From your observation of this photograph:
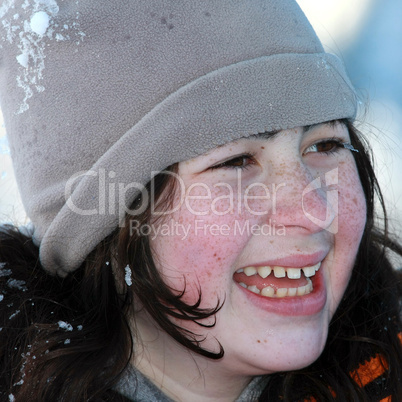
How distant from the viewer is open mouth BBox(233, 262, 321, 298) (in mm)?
1530

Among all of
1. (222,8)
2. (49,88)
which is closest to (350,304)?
(222,8)

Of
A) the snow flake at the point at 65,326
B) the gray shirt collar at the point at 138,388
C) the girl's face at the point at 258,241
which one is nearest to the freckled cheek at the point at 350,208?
the girl's face at the point at 258,241

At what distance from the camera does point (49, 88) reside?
1491 mm

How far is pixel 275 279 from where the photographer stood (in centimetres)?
158

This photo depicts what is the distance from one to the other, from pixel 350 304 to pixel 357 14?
4.57 metres

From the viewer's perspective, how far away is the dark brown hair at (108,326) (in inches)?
60.1

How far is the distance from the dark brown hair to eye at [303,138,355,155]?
0.39 ft

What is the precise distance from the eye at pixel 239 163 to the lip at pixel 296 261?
27cm

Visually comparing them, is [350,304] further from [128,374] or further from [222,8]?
[222,8]

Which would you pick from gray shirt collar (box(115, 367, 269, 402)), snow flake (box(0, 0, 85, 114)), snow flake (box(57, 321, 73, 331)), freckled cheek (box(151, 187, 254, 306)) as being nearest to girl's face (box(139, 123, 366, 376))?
freckled cheek (box(151, 187, 254, 306))

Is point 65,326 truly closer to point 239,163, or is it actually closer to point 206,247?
point 206,247

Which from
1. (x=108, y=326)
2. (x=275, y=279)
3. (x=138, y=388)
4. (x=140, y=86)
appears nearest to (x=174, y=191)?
(x=140, y=86)

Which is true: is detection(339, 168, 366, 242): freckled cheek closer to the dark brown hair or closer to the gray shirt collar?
the dark brown hair

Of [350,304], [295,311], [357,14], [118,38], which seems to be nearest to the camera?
[118,38]
